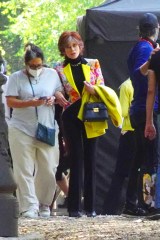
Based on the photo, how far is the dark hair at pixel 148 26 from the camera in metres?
10.3

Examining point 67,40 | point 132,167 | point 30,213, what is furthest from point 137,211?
point 67,40

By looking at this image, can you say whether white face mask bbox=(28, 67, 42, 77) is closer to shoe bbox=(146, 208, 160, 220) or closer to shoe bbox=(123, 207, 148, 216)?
shoe bbox=(123, 207, 148, 216)

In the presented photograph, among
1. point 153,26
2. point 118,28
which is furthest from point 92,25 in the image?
point 153,26

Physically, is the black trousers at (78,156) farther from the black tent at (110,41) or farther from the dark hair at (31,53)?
the black tent at (110,41)

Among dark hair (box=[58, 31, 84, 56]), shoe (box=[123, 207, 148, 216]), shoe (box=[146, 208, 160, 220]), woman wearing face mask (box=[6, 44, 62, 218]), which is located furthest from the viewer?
woman wearing face mask (box=[6, 44, 62, 218])

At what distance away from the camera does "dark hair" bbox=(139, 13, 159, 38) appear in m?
10.3

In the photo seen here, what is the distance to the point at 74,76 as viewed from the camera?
10844 mm

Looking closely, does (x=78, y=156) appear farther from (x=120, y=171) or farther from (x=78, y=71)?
(x=120, y=171)

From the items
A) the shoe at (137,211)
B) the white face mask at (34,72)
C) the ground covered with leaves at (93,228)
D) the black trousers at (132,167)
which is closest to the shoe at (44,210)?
the black trousers at (132,167)

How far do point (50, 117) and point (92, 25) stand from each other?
1.74 metres

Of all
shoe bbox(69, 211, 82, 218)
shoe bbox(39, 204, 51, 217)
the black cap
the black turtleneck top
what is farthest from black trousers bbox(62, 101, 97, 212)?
the black cap

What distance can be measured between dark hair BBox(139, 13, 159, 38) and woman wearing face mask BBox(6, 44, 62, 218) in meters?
1.30

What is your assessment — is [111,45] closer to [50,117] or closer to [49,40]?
[50,117]

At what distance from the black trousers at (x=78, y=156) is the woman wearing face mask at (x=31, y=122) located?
0.48m
